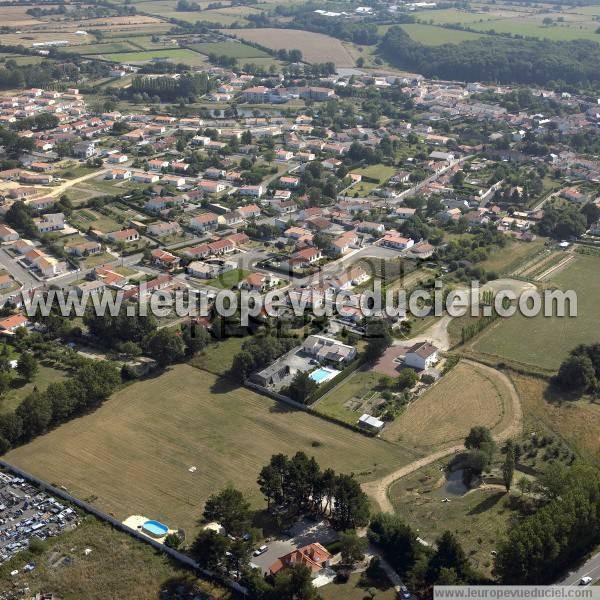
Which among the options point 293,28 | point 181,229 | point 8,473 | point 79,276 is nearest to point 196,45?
point 293,28

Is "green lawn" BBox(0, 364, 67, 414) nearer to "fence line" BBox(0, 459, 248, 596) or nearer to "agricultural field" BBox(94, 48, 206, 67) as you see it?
"fence line" BBox(0, 459, 248, 596)

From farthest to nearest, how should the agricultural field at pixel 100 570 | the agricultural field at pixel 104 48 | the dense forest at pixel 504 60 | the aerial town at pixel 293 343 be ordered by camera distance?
the agricultural field at pixel 104 48
the dense forest at pixel 504 60
the aerial town at pixel 293 343
the agricultural field at pixel 100 570

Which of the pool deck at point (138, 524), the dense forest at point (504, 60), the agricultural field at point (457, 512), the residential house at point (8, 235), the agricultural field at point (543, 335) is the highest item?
→ the dense forest at point (504, 60)

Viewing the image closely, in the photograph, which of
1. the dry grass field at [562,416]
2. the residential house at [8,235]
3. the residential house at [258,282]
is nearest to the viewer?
the dry grass field at [562,416]

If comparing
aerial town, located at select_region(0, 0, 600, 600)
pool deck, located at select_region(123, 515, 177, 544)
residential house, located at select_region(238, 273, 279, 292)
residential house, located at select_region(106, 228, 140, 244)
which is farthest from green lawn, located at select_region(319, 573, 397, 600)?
residential house, located at select_region(106, 228, 140, 244)


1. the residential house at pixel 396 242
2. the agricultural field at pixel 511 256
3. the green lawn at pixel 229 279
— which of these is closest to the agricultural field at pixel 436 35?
the agricultural field at pixel 511 256

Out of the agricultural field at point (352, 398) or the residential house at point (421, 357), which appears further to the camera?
the residential house at point (421, 357)

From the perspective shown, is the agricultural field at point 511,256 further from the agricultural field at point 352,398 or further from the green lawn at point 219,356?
the green lawn at point 219,356
